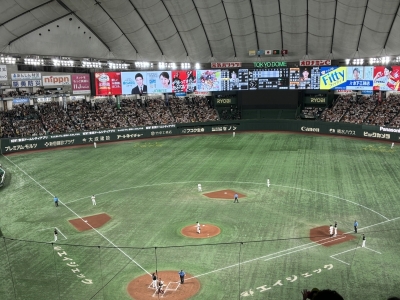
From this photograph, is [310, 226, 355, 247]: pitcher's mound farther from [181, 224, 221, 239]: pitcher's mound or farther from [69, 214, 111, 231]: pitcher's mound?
[69, 214, 111, 231]: pitcher's mound

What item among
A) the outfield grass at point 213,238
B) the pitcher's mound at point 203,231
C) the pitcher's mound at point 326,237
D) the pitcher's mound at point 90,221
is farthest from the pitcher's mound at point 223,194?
the pitcher's mound at point 326,237

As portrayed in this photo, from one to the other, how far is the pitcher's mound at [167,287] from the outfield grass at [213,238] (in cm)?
58

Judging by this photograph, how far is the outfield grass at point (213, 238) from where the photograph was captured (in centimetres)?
2577

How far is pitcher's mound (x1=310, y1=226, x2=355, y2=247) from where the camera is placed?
31047mm

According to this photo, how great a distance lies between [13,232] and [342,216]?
26.6 m

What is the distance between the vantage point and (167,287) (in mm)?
25516

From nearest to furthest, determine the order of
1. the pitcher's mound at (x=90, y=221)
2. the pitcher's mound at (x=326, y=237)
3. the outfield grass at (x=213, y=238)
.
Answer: the outfield grass at (x=213, y=238), the pitcher's mound at (x=326, y=237), the pitcher's mound at (x=90, y=221)

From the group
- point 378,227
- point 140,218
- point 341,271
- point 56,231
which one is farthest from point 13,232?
point 378,227

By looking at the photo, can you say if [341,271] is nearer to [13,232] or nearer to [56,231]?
[56,231]

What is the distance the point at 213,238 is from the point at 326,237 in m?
8.20

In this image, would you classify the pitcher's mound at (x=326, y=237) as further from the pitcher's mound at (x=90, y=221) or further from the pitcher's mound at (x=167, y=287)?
the pitcher's mound at (x=90, y=221)

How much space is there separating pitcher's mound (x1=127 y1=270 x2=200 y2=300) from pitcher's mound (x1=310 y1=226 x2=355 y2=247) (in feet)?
33.3

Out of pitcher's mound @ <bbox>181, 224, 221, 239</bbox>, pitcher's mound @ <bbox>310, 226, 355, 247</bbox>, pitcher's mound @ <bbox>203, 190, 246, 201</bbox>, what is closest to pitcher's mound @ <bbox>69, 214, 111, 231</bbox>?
pitcher's mound @ <bbox>181, 224, 221, 239</bbox>

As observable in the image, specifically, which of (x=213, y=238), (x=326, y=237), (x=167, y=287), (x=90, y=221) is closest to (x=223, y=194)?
(x=213, y=238)
